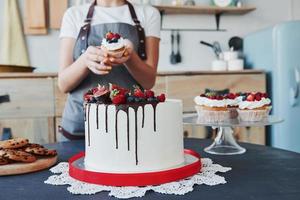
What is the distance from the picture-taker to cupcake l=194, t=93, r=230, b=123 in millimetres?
1255

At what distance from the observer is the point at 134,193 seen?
67cm

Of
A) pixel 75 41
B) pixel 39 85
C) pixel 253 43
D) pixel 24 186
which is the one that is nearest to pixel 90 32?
pixel 75 41

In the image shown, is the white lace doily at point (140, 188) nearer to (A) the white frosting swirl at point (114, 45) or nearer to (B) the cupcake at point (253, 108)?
(A) the white frosting swirl at point (114, 45)

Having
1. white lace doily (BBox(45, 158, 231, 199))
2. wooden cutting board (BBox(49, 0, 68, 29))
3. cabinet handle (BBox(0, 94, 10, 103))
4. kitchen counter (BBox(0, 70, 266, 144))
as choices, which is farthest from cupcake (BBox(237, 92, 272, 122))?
wooden cutting board (BBox(49, 0, 68, 29))

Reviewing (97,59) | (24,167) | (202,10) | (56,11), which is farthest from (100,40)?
(202,10)

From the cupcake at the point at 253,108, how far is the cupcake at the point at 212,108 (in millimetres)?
53

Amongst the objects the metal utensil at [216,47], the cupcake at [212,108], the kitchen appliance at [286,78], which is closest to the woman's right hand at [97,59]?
the cupcake at [212,108]

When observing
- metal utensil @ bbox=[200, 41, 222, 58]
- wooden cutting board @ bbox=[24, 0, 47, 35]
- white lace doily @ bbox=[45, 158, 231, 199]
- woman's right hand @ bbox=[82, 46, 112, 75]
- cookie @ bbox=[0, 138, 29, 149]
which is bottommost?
white lace doily @ bbox=[45, 158, 231, 199]

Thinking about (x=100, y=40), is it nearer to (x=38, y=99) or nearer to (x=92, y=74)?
(x=92, y=74)

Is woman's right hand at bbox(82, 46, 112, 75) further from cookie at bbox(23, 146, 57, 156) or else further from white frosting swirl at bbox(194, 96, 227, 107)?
white frosting swirl at bbox(194, 96, 227, 107)

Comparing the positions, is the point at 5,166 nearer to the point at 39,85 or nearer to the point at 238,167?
the point at 238,167

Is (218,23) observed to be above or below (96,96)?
above

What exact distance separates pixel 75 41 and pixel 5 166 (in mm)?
590

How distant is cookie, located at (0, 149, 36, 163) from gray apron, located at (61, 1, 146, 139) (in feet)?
1.36
